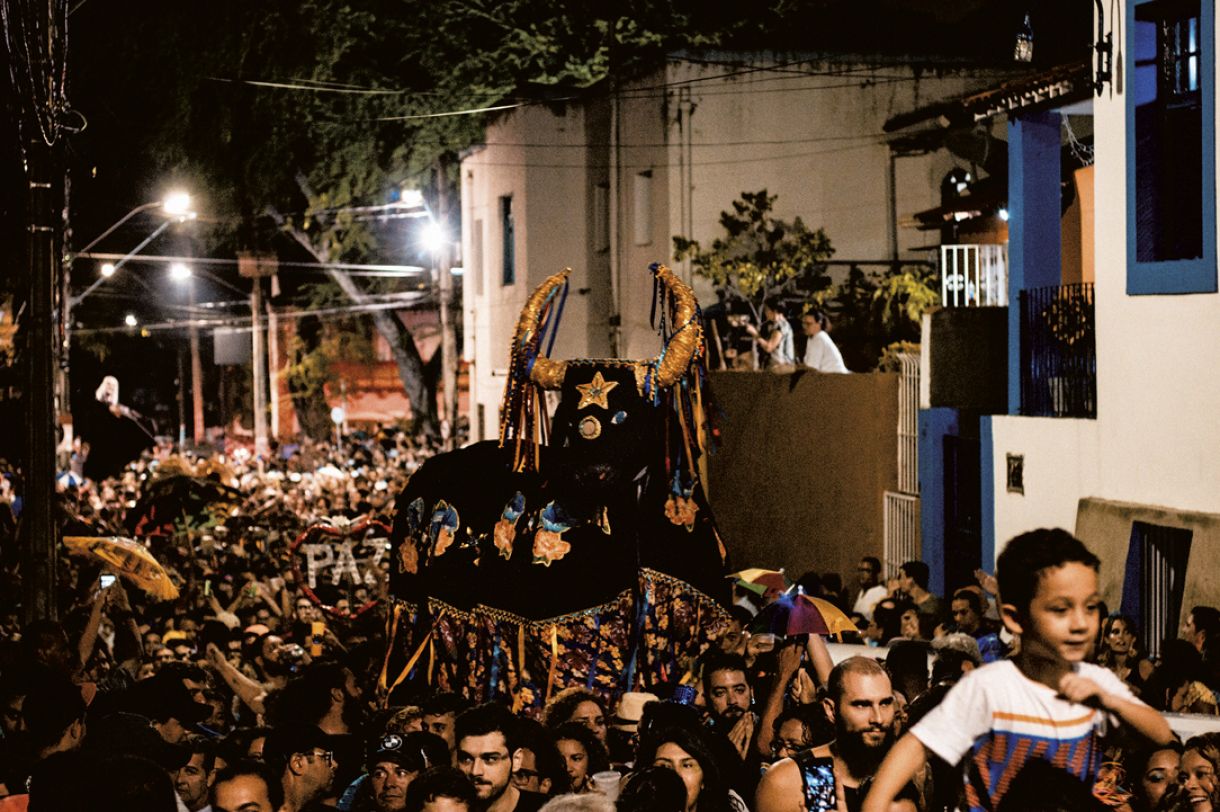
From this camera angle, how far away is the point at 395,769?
676 cm

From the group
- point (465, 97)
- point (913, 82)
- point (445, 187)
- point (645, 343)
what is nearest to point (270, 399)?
point (445, 187)

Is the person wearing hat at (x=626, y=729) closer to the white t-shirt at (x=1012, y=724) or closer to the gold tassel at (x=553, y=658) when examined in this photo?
the gold tassel at (x=553, y=658)

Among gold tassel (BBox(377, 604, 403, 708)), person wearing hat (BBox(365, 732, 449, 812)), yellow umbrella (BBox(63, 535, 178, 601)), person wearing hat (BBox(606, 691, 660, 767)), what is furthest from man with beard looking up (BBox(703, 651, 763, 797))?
yellow umbrella (BBox(63, 535, 178, 601))

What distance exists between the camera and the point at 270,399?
5491cm

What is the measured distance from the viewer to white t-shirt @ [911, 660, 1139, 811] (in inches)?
177

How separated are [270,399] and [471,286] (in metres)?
19.0

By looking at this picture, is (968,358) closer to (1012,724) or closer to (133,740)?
(133,740)

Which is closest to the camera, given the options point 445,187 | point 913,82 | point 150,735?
point 150,735

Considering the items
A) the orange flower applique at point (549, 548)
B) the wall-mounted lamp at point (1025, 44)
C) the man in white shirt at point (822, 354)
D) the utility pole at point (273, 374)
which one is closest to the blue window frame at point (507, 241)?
the man in white shirt at point (822, 354)

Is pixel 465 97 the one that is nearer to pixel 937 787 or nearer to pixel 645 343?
pixel 645 343

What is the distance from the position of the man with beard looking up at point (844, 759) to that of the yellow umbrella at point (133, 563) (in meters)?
8.83

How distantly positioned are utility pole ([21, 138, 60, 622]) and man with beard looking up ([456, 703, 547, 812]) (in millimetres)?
8127

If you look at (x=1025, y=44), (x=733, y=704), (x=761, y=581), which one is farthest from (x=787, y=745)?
(x=1025, y=44)

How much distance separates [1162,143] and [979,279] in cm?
→ 549
